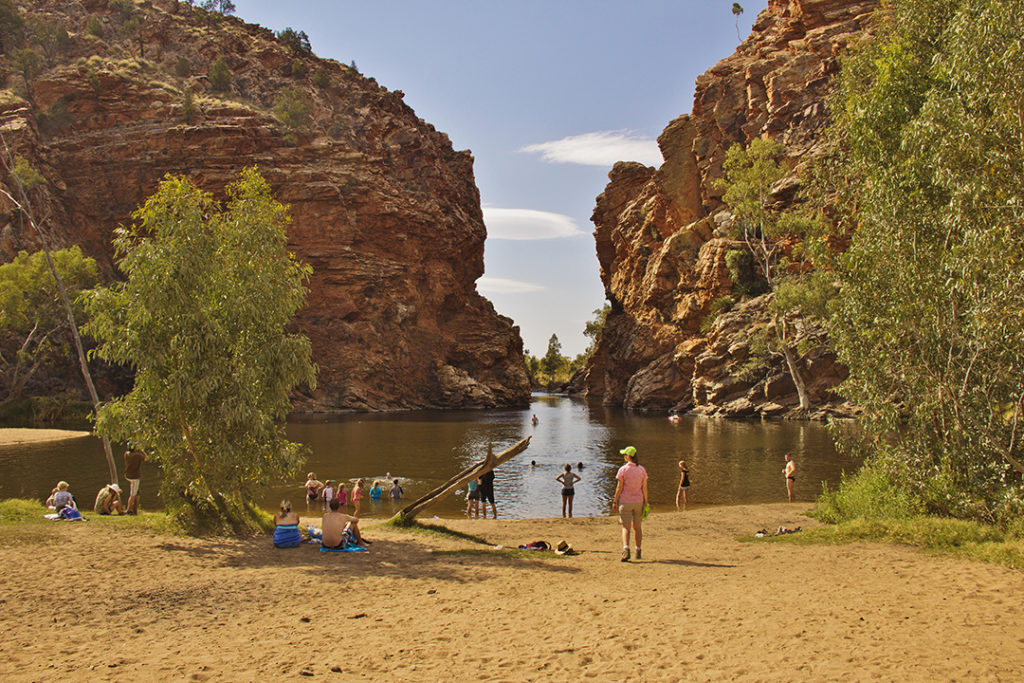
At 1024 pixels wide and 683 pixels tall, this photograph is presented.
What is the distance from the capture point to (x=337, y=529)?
13992 millimetres

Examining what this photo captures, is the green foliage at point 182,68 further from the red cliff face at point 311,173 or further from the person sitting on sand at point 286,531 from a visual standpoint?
the person sitting on sand at point 286,531

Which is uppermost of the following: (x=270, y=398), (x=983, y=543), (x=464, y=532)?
(x=270, y=398)

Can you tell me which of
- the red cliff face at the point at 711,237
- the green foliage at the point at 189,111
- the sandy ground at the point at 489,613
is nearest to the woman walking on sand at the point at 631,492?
the sandy ground at the point at 489,613

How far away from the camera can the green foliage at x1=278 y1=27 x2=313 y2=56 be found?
108 metres

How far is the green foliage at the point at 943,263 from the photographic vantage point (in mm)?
11969

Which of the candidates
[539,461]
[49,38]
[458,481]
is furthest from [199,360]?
[49,38]

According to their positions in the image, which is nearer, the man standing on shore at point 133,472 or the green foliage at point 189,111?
the man standing on shore at point 133,472

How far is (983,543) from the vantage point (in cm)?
1195

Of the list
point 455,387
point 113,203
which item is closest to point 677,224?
point 455,387

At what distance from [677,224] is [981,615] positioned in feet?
267

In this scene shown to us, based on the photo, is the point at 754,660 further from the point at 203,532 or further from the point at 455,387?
the point at 455,387

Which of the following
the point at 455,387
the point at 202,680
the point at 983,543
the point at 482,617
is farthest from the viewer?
the point at 455,387

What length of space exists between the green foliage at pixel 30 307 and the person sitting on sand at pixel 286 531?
53.9m

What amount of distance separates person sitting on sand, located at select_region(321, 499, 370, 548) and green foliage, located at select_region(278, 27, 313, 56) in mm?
111763
